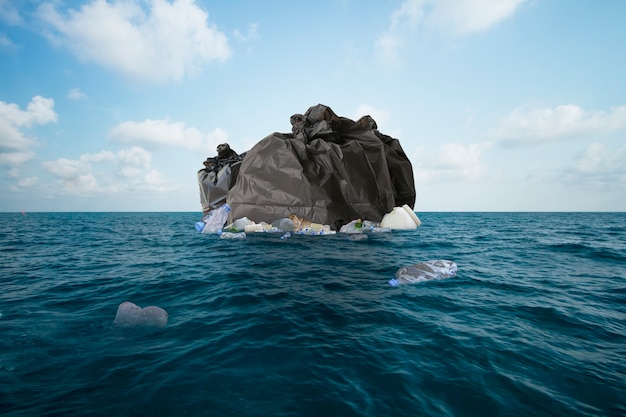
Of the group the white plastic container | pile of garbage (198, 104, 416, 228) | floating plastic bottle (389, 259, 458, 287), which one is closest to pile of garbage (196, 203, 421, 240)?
the white plastic container

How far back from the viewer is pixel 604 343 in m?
3.80

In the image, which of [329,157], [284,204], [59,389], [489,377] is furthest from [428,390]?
[329,157]

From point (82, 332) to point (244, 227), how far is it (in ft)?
35.2

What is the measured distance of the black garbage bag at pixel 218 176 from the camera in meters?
18.2

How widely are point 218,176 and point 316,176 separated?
7.72 meters

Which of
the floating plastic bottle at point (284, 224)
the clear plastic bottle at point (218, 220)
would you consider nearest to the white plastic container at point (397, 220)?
the floating plastic bottle at point (284, 224)

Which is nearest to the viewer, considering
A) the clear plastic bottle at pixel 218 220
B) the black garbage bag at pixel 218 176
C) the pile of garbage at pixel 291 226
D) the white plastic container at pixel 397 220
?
the pile of garbage at pixel 291 226

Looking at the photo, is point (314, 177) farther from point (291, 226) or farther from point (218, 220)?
point (218, 220)

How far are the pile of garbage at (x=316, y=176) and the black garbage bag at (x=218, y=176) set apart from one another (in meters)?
2.80

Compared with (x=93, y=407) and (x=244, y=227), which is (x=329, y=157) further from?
(x=93, y=407)

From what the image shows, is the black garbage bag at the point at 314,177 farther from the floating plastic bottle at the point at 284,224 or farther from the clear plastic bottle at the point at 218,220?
the clear plastic bottle at the point at 218,220

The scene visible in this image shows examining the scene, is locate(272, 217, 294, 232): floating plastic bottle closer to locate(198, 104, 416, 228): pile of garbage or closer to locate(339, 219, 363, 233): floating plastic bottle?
locate(198, 104, 416, 228): pile of garbage

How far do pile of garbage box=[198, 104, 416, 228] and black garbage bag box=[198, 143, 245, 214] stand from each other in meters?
2.80

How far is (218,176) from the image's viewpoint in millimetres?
18750
